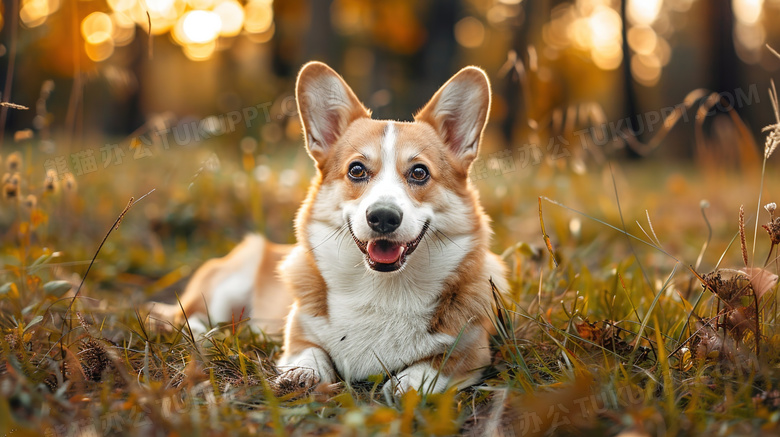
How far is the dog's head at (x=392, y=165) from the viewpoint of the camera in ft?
7.51

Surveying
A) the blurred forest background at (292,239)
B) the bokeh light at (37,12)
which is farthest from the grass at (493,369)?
the bokeh light at (37,12)

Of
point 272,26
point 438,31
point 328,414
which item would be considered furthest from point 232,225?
point 272,26

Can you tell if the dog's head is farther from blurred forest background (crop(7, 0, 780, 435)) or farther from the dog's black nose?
blurred forest background (crop(7, 0, 780, 435))

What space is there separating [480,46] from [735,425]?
18.6 meters

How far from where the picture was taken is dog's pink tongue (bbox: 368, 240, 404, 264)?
90.2 inches

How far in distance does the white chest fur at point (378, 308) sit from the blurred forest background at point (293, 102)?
779 mm

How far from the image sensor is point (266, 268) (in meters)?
3.67

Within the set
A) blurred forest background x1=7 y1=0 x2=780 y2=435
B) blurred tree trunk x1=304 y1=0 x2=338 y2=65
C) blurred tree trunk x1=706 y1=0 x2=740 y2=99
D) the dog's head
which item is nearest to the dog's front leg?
blurred forest background x1=7 y1=0 x2=780 y2=435

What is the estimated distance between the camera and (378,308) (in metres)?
2.40

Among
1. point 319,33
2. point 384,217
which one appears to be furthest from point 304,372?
point 319,33

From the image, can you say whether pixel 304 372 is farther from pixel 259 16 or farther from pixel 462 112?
pixel 259 16

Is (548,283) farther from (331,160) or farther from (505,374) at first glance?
(331,160)

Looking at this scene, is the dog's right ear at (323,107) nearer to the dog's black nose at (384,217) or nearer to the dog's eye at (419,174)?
the dog's eye at (419,174)

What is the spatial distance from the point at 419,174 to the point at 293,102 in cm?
253
